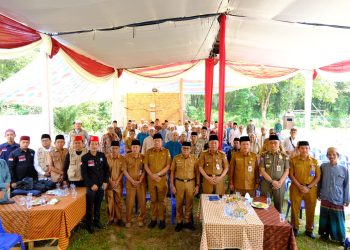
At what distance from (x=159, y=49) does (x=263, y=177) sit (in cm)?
448

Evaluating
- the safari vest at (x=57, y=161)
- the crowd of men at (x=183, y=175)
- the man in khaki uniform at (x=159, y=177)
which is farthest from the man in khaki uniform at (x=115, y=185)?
the safari vest at (x=57, y=161)

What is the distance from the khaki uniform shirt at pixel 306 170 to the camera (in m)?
4.31

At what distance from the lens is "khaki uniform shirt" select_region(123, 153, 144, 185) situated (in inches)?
187

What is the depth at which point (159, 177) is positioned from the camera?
4645 mm

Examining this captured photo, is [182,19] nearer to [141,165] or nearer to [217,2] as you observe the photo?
[217,2]

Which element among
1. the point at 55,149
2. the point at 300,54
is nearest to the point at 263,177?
the point at 55,149

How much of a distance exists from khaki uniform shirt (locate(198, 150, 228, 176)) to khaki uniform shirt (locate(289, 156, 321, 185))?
1.17 meters

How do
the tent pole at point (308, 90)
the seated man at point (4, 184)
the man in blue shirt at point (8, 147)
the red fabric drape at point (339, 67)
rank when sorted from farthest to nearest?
1. the tent pole at point (308, 90)
2. the red fabric drape at point (339, 67)
3. the man in blue shirt at point (8, 147)
4. the seated man at point (4, 184)

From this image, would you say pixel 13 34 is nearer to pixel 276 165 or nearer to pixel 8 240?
pixel 8 240

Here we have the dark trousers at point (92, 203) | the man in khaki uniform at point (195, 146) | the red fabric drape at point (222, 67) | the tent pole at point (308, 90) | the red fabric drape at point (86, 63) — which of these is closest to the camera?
the dark trousers at point (92, 203)

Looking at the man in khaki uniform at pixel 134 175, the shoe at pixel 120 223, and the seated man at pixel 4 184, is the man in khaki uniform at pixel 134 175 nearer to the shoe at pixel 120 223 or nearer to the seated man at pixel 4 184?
the shoe at pixel 120 223

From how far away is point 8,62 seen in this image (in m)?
18.0

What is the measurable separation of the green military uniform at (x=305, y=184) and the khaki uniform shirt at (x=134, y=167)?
259cm

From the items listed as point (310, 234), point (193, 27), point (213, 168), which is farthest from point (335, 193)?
point (193, 27)
